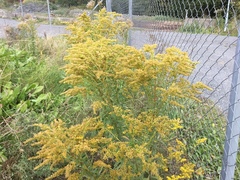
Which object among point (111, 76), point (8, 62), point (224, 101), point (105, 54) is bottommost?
point (224, 101)

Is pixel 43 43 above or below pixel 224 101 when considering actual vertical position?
above

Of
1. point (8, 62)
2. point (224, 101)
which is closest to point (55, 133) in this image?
point (224, 101)

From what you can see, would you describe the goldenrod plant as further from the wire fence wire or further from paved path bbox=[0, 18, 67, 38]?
paved path bbox=[0, 18, 67, 38]

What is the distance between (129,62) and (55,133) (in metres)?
0.55

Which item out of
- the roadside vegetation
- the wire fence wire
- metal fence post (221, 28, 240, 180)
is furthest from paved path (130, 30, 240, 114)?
metal fence post (221, 28, 240, 180)

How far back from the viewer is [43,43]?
5.07 meters

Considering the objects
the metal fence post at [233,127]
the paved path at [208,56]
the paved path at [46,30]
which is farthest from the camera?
the paved path at [46,30]

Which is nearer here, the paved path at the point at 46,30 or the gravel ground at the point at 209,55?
the gravel ground at the point at 209,55

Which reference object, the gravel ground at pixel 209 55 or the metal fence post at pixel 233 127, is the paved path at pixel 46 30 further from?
the metal fence post at pixel 233 127

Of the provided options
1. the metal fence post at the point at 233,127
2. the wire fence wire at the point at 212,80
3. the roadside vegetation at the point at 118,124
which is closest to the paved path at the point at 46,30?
the wire fence wire at the point at 212,80

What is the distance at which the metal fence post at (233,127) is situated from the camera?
1.39 meters

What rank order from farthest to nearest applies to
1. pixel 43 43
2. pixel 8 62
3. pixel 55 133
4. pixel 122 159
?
pixel 43 43
pixel 8 62
pixel 122 159
pixel 55 133

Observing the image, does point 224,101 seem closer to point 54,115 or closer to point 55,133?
point 54,115

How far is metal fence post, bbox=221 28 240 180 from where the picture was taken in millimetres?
1393
